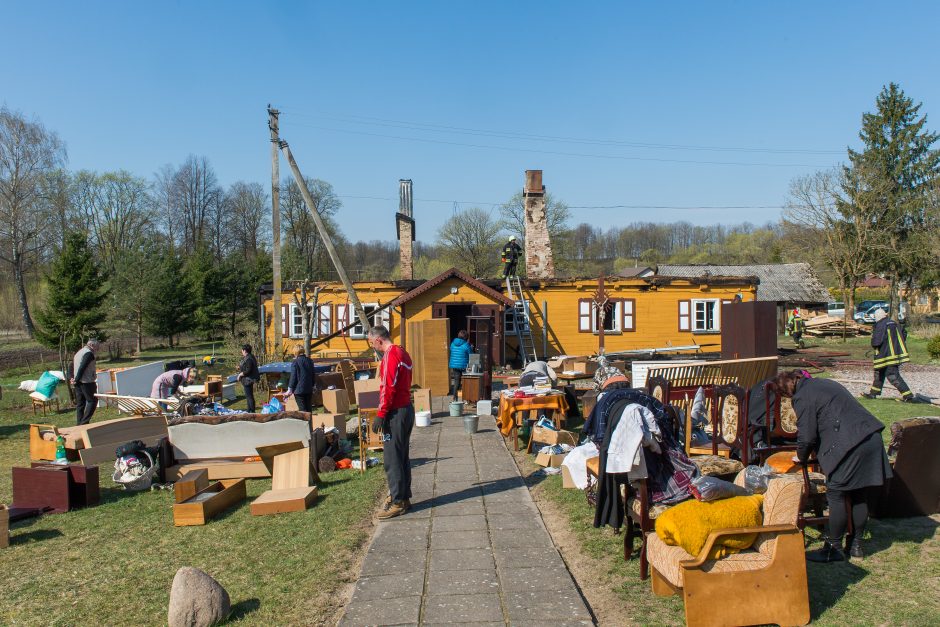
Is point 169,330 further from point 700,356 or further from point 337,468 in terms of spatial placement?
point 337,468

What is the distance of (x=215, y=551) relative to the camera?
622 centimetres

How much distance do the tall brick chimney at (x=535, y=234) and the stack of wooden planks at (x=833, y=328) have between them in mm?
16083

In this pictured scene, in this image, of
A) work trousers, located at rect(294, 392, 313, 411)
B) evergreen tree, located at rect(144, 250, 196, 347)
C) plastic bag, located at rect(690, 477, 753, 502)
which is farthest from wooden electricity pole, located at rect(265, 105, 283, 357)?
evergreen tree, located at rect(144, 250, 196, 347)

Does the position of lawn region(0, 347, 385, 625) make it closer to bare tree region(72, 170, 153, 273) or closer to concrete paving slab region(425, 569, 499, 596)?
concrete paving slab region(425, 569, 499, 596)

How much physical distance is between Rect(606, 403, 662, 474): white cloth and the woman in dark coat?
1176mm

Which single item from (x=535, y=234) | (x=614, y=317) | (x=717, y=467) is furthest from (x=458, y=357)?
(x=535, y=234)

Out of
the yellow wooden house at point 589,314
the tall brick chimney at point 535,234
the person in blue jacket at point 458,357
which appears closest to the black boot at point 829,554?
the person in blue jacket at point 458,357

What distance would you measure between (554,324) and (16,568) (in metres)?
20.0

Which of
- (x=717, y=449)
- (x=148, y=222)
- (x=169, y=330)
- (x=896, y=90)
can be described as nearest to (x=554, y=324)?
(x=717, y=449)

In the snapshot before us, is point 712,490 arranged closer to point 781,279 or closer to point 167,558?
point 167,558

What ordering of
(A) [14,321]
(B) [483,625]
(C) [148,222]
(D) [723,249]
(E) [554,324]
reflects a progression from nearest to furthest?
1. (B) [483,625]
2. (E) [554,324]
3. (A) [14,321]
4. (C) [148,222]
5. (D) [723,249]

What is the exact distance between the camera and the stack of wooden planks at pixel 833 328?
33594 millimetres

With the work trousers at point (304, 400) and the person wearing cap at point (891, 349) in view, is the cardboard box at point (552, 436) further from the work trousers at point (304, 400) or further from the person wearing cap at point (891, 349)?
the person wearing cap at point (891, 349)

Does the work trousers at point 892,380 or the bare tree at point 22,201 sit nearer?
the work trousers at point 892,380
